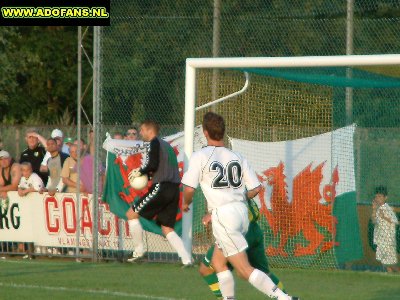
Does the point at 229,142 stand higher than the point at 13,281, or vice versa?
the point at 229,142

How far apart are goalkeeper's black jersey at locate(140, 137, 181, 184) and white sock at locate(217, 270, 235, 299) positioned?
4947 millimetres

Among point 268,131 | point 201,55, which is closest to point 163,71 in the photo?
point 201,55

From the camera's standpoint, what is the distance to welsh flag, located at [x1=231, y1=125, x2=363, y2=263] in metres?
15.8

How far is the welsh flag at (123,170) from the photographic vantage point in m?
16.8

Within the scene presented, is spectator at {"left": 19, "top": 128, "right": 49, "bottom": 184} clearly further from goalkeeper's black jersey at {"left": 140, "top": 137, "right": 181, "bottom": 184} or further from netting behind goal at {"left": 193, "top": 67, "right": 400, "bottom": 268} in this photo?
goalkeeper's black jersey at {"left": 140, "top": 137, "right": 181, "bottom": 184}

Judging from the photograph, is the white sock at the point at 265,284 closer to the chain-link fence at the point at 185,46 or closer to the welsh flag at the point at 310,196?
the welsh flag at the point at 310,196

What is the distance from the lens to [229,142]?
16750 mm

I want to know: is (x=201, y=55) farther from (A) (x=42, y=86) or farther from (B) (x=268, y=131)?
(A) (x=42, y=86)

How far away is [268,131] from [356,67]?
6.16 feet

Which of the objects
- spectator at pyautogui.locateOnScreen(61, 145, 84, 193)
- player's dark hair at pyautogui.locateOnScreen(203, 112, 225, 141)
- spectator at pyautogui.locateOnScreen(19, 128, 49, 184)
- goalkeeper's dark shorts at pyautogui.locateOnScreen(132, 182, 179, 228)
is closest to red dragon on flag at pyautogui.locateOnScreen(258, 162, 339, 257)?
goalkeeper's dark shorts at pyautogui.locateOnScreen(132, 182, 179, 228)

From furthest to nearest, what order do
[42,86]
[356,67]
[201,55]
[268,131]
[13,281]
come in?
1. [42,86]
2. [201,55]
3. [268,131]
4. [356,67]
5. [13,281]

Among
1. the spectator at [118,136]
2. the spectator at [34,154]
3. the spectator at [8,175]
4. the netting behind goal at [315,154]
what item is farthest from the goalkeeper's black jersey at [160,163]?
the spectator at [34,154]

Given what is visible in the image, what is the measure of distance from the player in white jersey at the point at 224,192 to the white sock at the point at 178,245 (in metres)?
4.70

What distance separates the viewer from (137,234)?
1598cm
